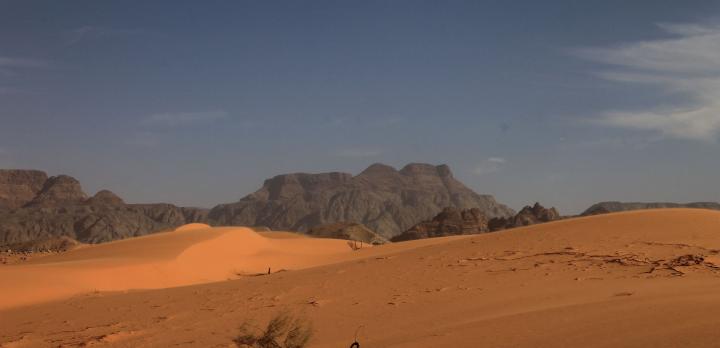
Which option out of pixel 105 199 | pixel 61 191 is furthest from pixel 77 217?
pixel 61 191

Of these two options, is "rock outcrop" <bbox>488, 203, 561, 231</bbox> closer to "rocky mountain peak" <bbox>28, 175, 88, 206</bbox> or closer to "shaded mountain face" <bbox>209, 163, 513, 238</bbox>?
"shaded mountain face" <bbox>209, 163, 513, 238</bbox>

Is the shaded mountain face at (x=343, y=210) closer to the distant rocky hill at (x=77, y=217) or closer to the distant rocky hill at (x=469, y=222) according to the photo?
the distant rocky hill at (x=77, y=217)

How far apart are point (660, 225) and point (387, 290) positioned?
7.50 metres

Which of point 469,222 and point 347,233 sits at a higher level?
point 469,222

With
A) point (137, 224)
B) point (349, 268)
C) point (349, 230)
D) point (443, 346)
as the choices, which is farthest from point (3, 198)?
point (443, 346)

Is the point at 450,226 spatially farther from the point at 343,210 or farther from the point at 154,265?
the point at 343,210

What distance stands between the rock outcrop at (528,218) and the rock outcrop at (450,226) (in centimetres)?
135

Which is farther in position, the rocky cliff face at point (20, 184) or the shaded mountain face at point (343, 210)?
the rocky cliff face at point (20, 184)

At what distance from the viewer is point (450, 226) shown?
6391cm

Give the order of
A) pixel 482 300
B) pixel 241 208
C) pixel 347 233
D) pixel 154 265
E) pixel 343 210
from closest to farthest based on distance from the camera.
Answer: pixel 482 300
pixel 154 265
pixel 347 233
pixel 343 210
pixel 241 208

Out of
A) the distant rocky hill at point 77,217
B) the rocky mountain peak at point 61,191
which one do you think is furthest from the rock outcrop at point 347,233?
the rocky mountain peak at point 61,191

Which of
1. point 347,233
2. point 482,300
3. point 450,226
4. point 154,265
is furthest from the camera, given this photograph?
point 450,226

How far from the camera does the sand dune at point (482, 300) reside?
6.55 m

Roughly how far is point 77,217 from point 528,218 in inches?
2531
